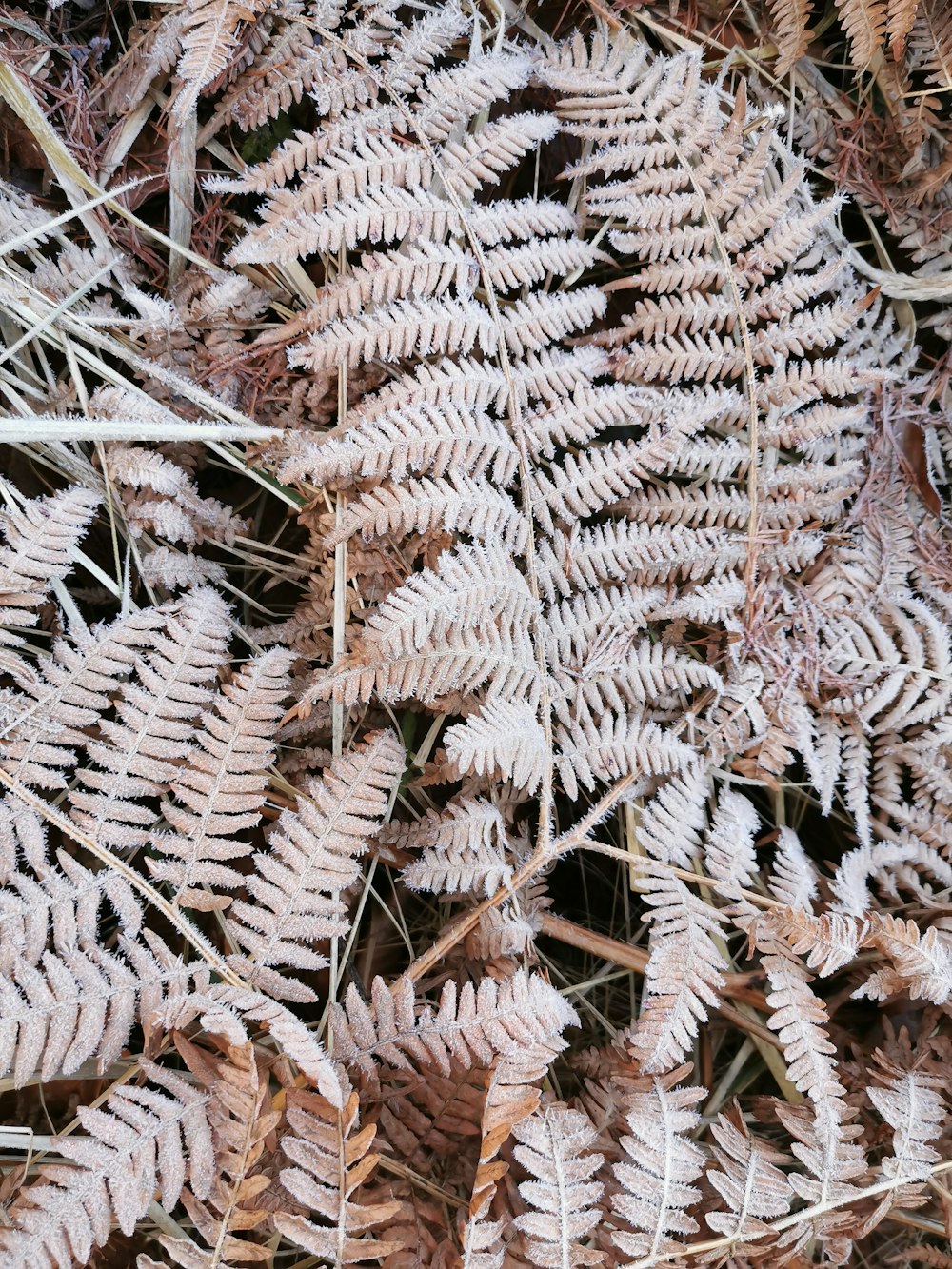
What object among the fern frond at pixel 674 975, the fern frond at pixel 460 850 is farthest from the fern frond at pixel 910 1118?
the fern frond at pixel 460 850

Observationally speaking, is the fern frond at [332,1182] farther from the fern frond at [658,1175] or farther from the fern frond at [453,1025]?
the fern frond at [658,1175]

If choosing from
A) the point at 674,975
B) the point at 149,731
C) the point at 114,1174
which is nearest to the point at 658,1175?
the point at 674,975

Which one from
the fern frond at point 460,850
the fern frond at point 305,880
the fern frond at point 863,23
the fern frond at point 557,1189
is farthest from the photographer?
the fern frond at point 863,23

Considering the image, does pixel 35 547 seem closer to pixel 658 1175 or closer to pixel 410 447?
pixel 410 447

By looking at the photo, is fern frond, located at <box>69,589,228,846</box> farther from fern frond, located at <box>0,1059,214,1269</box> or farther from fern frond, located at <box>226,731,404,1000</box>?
fern frond, located at <box>0,1059,214,1269</box>

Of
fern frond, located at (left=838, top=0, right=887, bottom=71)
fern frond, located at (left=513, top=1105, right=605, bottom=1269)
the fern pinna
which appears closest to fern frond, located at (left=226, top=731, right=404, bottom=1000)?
the fern pinna

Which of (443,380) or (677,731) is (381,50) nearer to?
(443,380)

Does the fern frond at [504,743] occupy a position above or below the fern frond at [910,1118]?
above

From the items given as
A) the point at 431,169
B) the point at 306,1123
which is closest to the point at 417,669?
the point at 306,1123
